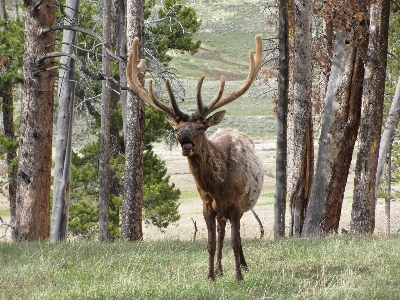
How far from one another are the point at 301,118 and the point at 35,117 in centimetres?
585

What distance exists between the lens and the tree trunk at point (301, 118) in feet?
48.6

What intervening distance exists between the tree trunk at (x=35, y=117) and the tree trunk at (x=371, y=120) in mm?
6475

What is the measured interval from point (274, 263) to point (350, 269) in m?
1.21

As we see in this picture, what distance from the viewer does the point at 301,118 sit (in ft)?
49.1

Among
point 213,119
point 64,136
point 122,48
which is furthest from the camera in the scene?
point 122,48

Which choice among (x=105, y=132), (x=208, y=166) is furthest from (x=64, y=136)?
(x=208, y=166)

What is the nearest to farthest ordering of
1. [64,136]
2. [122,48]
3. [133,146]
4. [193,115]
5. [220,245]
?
[193,115], [220,245], [64,136], [133,146], [122,48]

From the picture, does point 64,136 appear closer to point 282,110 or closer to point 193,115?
point 282,110

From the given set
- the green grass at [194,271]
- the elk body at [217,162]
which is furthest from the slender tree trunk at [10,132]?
the elk body at [217,162]

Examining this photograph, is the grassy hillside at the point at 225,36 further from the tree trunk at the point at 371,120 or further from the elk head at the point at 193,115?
the elk head at the point at 193,115

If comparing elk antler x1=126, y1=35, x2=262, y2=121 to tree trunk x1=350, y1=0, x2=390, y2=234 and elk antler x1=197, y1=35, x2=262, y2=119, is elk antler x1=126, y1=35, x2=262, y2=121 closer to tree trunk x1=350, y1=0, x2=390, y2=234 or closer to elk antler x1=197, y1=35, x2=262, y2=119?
elk antler x1=197, y1=35, x2=262, y2=119

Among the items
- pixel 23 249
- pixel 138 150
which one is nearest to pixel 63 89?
pixel 138 150

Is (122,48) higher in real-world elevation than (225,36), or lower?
lower

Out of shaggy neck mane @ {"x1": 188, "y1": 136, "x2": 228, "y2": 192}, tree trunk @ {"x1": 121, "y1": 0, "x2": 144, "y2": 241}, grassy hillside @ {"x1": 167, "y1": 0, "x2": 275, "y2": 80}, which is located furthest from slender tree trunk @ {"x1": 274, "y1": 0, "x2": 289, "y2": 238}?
grassy hillside @ {"x1": 167, "y1": 0, "x2": 275, "y2": 80}
